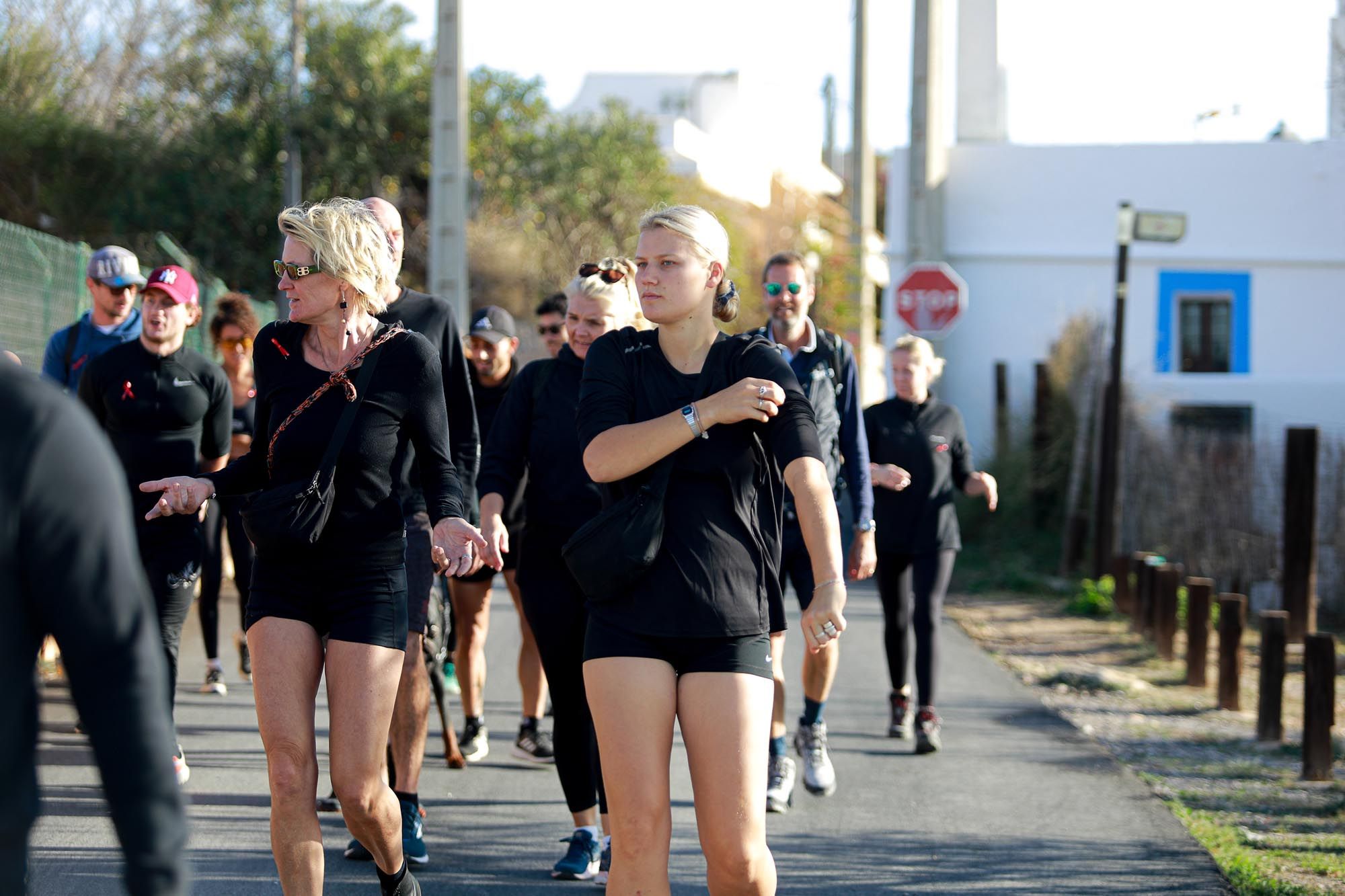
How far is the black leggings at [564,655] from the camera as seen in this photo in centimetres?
536

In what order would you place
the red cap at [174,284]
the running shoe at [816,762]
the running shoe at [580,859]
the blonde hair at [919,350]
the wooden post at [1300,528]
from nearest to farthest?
the running shoe at [580,859]
the red cap at [174,284]
the running shoe at [816,762]
the blonde hair at [919,350]
the wooden post at [1300,528]

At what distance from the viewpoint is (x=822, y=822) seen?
6.27m

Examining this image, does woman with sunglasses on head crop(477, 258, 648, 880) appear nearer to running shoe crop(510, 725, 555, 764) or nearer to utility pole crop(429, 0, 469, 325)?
running shoe crop(510, 725, 555, 764)

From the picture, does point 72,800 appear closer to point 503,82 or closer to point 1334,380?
point 1334,380

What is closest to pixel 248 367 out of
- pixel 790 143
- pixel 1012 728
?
pixel 1012 728

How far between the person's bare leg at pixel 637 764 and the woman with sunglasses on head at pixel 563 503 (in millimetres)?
1518

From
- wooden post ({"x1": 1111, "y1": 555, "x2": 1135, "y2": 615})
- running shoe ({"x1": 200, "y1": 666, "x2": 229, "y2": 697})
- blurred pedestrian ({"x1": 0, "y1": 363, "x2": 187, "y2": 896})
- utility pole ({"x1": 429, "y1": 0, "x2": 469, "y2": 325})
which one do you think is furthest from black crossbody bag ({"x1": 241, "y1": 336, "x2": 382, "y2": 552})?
utility pole ({"x1": 429, "y1": 0, "x2": 469, "y2": 325})

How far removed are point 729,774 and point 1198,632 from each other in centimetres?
716

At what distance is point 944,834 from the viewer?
609 centimetres

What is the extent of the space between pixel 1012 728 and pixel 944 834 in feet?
7.79

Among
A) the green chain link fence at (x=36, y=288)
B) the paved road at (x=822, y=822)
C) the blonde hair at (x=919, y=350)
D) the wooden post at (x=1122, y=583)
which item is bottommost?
the paved road at (x=822, y=822)

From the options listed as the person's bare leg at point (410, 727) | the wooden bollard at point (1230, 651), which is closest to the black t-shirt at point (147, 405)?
the person's bare leg at point (410, 727)

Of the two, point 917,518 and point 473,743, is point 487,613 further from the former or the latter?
point 917,518

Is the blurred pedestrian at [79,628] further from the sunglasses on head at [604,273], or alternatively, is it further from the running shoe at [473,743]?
the running shoe at [473,743]
